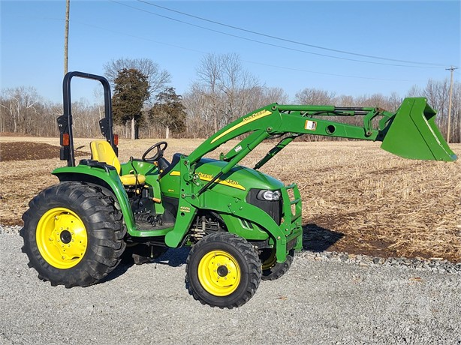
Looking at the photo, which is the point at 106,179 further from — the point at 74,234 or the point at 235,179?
the point at 235,179

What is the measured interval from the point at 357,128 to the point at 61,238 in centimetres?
345

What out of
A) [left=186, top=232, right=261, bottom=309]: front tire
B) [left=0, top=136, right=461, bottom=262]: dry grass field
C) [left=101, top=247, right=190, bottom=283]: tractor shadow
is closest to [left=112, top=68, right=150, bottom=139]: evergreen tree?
[left=0, top=136, right=461, bottom=262]: dry grass field

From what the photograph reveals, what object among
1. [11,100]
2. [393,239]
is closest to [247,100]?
[11,100]

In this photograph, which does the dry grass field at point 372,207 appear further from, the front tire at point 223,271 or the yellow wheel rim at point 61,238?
the yellow wheel rim at point 61,238

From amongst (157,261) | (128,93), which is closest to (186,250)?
(157,261)

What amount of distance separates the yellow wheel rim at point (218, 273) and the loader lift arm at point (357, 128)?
0.74 m

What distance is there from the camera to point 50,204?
17.7ft

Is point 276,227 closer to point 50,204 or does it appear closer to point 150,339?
point 150,339

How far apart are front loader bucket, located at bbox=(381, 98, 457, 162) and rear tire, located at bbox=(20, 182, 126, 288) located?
2.95 m

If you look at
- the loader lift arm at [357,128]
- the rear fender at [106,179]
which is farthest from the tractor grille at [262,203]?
the rear fender at [106,179]

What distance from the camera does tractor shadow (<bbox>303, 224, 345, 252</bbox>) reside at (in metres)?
7.15

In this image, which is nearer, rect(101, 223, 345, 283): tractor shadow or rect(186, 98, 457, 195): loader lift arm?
rect(186, 98, 457, 195): loader lift arm

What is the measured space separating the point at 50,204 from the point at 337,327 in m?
3.34

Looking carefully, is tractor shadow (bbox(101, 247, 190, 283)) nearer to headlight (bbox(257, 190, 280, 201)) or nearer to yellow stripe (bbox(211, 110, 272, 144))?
headlight (bbox(257, 190, 280, 201))
